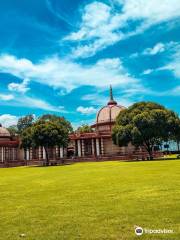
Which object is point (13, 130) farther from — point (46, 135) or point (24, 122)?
point (46, 135)

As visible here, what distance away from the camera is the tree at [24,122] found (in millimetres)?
95500

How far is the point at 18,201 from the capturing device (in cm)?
→ 1343

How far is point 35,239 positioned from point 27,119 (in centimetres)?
8931

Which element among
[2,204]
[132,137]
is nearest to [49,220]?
[2,204]

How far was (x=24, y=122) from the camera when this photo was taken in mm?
96000

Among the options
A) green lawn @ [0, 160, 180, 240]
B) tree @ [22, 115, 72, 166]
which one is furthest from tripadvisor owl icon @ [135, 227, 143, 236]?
tree @ [22, 115, 72, 166]

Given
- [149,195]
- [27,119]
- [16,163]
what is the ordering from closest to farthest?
[149,195]
[16,163]
[27,119]

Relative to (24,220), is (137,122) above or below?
above

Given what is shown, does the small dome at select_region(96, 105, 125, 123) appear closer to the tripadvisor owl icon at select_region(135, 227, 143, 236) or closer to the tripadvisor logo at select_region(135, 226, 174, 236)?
the tripadvisor owl icon at select_region(135, 227, 143, 236)

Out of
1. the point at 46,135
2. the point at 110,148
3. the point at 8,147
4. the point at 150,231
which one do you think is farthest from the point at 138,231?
the point at 8,147

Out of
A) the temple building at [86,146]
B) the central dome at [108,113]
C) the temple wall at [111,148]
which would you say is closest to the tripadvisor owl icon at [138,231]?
the temple building at [86,146]

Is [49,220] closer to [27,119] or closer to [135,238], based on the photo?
[135,238]

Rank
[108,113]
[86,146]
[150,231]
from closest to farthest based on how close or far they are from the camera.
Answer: [150,231], [86,146], [108,113]

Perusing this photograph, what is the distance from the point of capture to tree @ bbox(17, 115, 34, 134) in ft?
313
